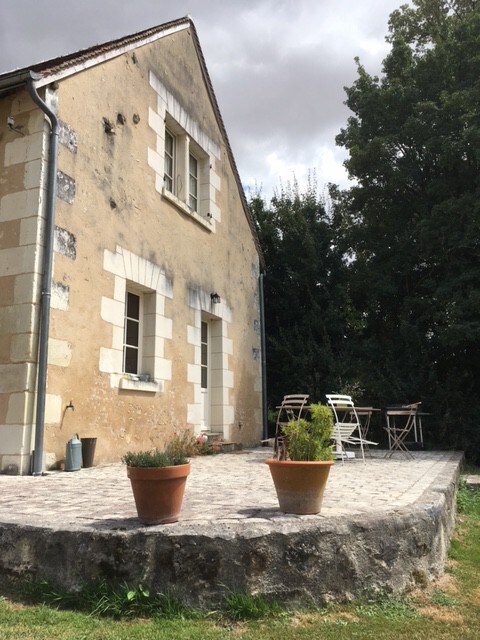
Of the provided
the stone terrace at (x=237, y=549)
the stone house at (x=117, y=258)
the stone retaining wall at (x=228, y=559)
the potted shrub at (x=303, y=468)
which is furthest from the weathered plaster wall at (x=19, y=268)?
the potted shrub at (x=303, y=468)

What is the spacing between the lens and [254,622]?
240cm

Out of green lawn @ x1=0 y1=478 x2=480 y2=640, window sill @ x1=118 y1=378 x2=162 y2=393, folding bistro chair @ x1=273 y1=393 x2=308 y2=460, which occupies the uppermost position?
window sill @ x1=118 y1=378 x2=162 y2=393

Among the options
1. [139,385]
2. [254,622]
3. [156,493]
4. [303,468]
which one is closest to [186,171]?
[139,385]

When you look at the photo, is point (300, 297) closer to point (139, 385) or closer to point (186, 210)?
point (186, 210)

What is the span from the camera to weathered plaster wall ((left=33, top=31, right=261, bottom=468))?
5941 mm

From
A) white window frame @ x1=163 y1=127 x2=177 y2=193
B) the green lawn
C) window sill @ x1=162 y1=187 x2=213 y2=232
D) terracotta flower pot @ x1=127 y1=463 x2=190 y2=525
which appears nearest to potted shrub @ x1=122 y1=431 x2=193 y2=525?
terracotta flower pot @ x1=127 y1=463 x2=190 y2=525

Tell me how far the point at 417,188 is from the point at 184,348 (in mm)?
6888

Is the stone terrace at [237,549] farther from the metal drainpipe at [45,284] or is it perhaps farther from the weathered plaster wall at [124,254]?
the weathered plaster wall at [124,254]

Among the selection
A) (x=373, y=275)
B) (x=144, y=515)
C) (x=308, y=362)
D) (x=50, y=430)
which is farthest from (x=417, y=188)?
(x=144, y=515)

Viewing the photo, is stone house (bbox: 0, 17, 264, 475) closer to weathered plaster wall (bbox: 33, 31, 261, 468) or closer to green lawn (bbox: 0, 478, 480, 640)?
weathered plaster wall (bbox: 33, 31, 261, 468)

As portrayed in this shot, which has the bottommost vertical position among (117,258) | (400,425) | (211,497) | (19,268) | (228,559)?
(228,559)

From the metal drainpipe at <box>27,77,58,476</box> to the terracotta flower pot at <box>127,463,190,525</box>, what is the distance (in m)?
2.84

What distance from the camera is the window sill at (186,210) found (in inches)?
320

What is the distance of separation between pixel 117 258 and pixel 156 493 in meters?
4.53
